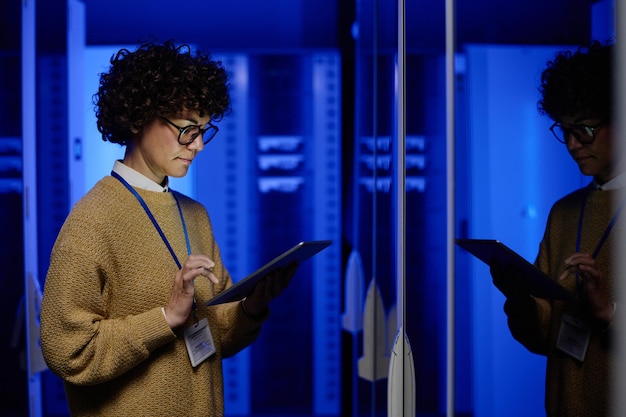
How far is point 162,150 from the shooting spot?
1454 millimetres

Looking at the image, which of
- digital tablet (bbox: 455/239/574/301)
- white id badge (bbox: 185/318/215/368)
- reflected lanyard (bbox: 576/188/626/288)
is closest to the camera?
reflected lanyard (bbox: 576/188/626/288)

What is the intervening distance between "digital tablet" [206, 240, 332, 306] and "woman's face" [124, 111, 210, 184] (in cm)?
30

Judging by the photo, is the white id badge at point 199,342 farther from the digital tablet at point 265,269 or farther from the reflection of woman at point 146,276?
the digital tablet at point 265,269

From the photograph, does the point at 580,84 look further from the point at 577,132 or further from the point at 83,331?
the point at 83,331

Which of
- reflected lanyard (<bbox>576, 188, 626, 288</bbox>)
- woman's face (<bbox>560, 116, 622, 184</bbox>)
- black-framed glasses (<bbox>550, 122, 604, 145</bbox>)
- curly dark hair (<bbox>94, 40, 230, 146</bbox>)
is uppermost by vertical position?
curly dark hair (<bbox>94, 40, 230, 146</bbox>)

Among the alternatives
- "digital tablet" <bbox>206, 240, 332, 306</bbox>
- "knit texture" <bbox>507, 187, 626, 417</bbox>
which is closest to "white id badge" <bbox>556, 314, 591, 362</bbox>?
"knit texture" <bbox>507, 187, 626, 417</bbox>

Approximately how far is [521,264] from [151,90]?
2.99ft

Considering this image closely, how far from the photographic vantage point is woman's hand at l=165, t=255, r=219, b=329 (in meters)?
1.33

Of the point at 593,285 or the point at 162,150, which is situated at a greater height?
the point at 162,150

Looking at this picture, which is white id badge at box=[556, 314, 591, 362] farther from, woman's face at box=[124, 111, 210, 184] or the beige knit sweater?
woman's face at box=[124, 111, 210, 184]

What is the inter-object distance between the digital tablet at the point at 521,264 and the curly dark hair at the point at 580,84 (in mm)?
192

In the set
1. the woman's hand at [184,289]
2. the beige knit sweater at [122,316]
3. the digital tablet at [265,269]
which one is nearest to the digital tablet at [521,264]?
the digital tablet at [265,269]

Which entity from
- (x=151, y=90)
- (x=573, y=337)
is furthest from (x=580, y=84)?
(x=151, y=90)

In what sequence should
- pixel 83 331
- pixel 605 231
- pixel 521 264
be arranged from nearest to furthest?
pixel 605 231 < pixel 521 264 < pixel 83 331
